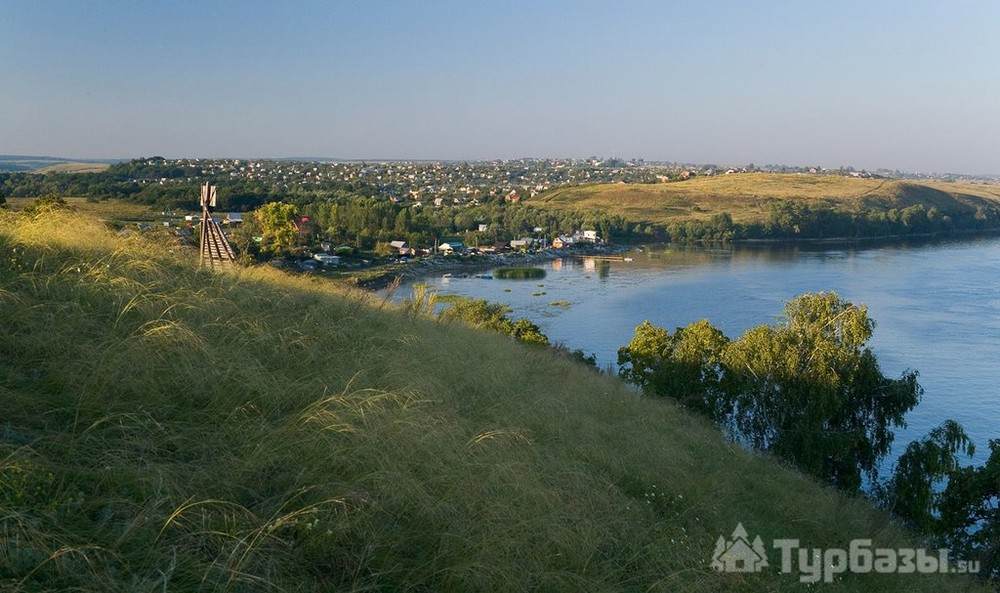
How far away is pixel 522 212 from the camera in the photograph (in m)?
53.7

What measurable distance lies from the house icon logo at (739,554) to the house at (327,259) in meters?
30.2

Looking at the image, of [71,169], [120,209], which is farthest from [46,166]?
[120,209]

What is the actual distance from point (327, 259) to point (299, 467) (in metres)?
31.2

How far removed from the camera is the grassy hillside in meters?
1.89

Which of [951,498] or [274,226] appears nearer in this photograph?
[951,498]

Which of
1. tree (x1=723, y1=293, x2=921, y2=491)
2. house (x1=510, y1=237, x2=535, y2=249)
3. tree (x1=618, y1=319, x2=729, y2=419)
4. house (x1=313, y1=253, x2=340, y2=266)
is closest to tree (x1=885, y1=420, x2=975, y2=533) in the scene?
tree (x1=723, y1=293, x2=921, y2=491)

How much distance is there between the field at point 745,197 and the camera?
55.1 metres

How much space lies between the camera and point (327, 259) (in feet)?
108

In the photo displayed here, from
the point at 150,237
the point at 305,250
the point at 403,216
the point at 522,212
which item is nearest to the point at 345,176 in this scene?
the point at 522,212

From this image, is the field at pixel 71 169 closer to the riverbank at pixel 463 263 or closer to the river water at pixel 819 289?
the riverbank at pixel 463 263

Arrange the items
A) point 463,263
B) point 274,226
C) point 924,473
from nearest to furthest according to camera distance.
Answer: point 924,473 < point 274,226 < point 463,263

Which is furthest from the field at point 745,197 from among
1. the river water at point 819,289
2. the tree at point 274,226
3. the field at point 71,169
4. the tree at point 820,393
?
the tree at point 820,393

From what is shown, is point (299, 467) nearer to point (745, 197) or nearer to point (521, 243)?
point (521, 243)

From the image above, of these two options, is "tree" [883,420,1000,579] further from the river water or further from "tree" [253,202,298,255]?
"tree" [253,202,298,255]
